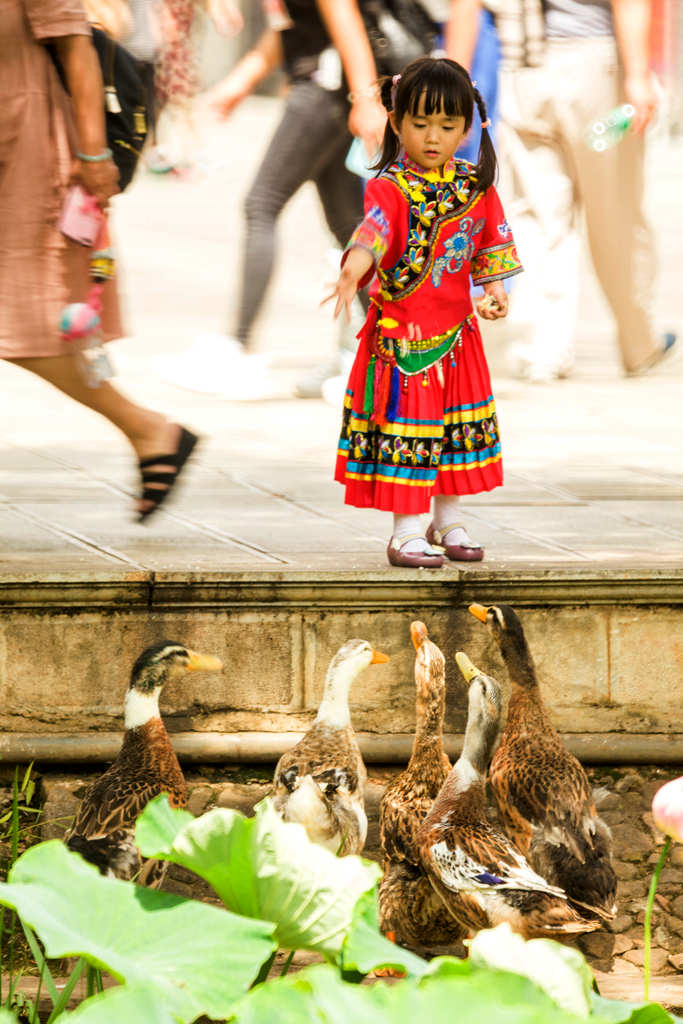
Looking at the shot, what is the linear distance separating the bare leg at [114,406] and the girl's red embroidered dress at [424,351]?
60cm

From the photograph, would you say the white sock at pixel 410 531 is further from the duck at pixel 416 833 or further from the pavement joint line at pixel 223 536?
the duck at pixel 416 833

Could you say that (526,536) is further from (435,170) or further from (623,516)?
(435,170)

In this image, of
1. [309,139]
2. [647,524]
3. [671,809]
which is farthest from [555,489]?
[671,809]

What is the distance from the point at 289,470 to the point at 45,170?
74.9 inches

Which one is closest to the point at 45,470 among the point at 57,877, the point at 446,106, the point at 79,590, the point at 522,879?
the point at 79,590

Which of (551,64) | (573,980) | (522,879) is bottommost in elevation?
(522,879)

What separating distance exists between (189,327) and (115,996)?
7942mm

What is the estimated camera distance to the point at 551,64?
8297 millimetres

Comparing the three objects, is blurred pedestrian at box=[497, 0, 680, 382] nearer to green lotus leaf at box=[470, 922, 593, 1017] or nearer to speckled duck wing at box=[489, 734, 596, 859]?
speckled duck wing at box=[489, 734, 596, 859]

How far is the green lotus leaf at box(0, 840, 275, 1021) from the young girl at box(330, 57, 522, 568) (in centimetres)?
190

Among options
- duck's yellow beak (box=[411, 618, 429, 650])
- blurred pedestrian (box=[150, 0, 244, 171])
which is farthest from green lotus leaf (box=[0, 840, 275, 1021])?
blurred pedestrian (box=[150, 0, 244, 171])

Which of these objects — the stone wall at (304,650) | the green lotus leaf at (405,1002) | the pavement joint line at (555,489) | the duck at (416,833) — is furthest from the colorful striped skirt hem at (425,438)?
the green lotus leaf at (405,1002)

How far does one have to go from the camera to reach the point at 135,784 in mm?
3277

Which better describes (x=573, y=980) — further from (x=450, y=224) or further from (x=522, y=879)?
(x=450, y=224)
